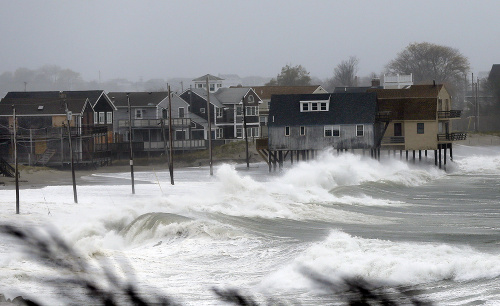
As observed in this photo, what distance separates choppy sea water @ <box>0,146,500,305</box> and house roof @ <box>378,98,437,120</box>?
46.3 feet

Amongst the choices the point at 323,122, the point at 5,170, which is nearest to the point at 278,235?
the point at 5,170

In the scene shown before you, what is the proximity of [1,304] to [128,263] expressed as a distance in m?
6.16

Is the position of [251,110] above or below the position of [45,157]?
above

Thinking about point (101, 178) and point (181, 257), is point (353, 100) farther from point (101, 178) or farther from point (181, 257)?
point (181, 257)

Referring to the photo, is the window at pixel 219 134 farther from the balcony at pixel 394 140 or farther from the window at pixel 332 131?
the window at pixel 332 131

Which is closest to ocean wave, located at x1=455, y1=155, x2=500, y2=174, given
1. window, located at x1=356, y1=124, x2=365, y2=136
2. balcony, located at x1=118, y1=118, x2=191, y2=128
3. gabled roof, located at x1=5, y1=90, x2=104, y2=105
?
window, located at x1=356, y1=124, x2=365, y2=136

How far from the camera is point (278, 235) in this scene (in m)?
31.2

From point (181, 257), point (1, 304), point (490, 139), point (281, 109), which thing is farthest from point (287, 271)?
point (490, 139)

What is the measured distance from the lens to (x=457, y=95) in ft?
557

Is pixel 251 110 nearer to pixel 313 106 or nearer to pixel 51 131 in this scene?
pixel 51 131

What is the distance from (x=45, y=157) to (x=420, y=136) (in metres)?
33.3

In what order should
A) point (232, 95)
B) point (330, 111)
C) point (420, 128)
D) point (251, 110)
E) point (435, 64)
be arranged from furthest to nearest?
point (435, 64)
point (232, 95)
point (251, 110)
point (420, 128)
point (330, 111)

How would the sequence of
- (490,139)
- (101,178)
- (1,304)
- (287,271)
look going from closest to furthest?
(1,304) → (287,271) → (101,178) → (490,139)

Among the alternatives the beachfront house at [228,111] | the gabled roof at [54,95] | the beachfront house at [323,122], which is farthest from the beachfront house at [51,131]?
the beachfront house at [323,122]
